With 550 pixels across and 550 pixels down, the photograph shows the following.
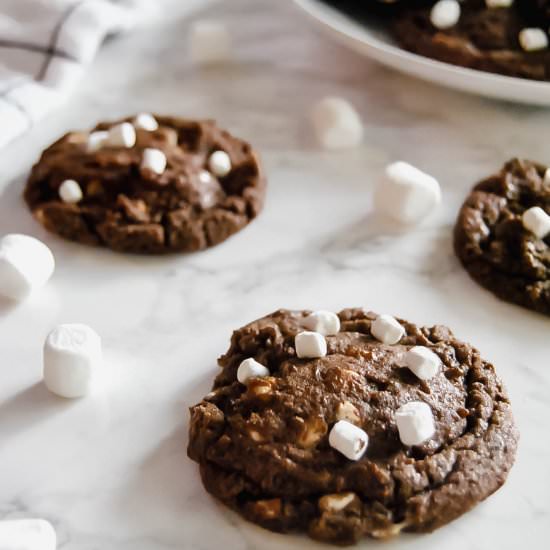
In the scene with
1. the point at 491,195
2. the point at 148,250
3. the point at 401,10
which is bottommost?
the point at 148,250

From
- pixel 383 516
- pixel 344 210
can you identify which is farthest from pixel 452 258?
pixel 383 516

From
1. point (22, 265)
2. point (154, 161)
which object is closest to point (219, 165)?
point (154, 161)

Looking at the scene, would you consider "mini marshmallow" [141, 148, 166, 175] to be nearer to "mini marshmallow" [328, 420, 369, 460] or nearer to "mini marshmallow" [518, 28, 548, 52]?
"mini marshmallow" [328, 420, 369, 460]

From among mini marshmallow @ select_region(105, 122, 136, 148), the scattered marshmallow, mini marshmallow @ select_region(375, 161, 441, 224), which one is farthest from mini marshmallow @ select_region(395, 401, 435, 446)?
mini marshmallow @ select_region(105, 122, 136, 148)

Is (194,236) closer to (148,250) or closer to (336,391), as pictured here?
(148,250)

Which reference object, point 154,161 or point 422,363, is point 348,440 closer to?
point 422,363

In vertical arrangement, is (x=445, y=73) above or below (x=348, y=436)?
above

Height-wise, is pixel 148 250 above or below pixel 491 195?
below
